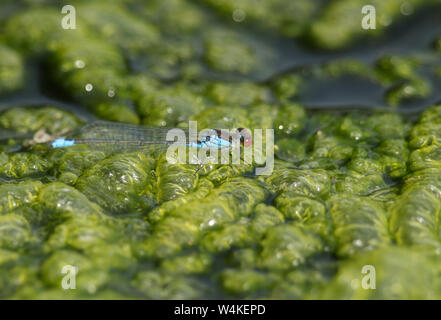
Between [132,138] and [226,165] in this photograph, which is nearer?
[226,165]

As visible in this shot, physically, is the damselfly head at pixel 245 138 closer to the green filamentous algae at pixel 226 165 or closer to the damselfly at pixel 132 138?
the damselfly at pixel 132 138

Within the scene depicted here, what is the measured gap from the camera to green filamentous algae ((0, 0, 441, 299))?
9.18 feet

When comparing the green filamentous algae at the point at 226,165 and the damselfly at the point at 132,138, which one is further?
the damselfly at the point at 132,138

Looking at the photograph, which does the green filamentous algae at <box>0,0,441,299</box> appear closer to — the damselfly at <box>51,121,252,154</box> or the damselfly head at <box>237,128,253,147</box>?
the damselfly at <box>51,121,252,154</box>

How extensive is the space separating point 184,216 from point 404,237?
4.58ft

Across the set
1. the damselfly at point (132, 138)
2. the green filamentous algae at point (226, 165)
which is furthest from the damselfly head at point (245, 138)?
the green filamentous algae at point (226, 165)

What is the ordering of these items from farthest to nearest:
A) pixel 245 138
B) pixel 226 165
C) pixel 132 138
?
pixel 132 138, pixel 245 138, pixel 226 165

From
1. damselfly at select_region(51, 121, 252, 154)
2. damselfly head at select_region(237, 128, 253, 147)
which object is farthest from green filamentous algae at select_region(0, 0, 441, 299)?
damselfly head at select_region(237, 128, 253, 147)

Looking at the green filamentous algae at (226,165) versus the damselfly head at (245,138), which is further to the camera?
the damselfly head at (245,138)

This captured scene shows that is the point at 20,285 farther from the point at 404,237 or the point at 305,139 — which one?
the point at 305,139

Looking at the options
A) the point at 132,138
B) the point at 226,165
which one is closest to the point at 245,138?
the point at 226,165

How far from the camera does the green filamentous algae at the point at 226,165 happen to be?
280 cm

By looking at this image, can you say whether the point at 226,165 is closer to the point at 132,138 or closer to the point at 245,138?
the point at 245,138

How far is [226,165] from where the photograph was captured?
3.71 metres
